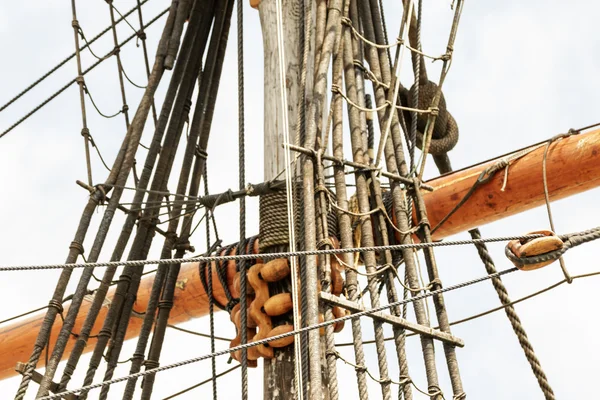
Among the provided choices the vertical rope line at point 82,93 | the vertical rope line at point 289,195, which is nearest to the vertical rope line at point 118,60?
the vertical rope line at point 82,93

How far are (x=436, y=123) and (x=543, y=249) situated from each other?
3367mm

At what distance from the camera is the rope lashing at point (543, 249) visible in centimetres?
460

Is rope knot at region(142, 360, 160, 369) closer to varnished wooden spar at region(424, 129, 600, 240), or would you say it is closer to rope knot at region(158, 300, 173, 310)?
rope knot at region(158, 300, 173, 310)

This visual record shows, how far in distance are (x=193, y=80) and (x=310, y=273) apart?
3.22m

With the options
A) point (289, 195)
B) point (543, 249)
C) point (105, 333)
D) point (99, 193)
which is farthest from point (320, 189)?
point (105, 333)

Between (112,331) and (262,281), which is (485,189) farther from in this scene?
(112,331)

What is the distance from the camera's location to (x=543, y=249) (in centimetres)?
461

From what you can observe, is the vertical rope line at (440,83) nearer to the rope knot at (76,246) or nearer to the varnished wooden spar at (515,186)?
the varnished wooden spar at (515,186)

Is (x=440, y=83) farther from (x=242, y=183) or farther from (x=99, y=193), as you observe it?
(x=99, y=193)

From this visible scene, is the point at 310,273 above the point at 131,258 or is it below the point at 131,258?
below

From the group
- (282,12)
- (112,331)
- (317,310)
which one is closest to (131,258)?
(112,331)

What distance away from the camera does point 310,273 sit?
16.9 ft

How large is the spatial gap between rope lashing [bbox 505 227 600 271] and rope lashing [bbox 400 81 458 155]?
9.87ft

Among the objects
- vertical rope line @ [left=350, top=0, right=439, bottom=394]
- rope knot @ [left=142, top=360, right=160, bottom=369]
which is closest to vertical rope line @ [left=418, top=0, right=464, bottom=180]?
vertical rope line @ [left=350, top=0, right=439, bottom=394]
